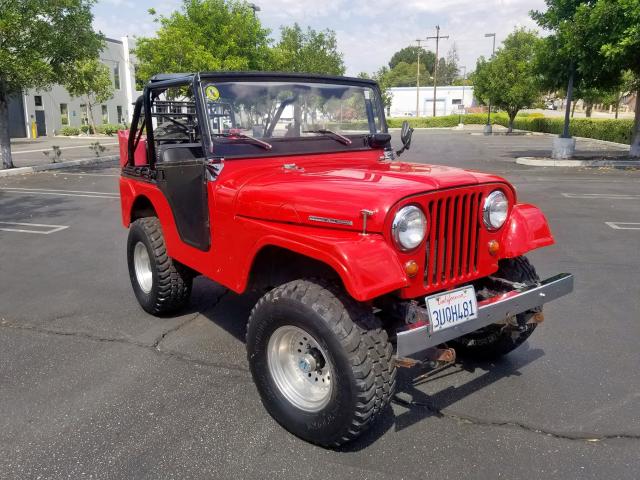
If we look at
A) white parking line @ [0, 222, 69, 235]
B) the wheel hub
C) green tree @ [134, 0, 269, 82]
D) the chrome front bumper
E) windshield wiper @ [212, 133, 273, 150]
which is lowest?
white parking line @ [0, 222, 69, 235]

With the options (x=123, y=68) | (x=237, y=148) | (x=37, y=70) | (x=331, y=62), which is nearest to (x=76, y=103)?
(x=123, y=68)

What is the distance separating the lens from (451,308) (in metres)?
2.69

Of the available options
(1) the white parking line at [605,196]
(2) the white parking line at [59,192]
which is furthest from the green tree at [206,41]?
(1) the white parking line at [605,196]

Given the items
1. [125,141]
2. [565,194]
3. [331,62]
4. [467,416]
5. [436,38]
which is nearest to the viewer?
[467,416]

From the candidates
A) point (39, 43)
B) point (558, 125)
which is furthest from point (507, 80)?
point (39, 43)

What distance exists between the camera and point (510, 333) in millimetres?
3574

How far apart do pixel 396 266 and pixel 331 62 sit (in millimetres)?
33120

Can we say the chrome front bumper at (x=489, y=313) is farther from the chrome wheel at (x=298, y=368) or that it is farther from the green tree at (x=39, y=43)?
the green tree at (x=39, y=43)

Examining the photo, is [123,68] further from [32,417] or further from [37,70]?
[32,417]

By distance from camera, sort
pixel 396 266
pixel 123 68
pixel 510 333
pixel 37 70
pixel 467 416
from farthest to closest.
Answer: pixel 123 68 → pixel 37 70 → pixel 510 333 → pixel 467 416 → pixel 396 266

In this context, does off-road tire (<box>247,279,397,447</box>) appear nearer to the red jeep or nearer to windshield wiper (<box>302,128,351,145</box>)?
the red jeep

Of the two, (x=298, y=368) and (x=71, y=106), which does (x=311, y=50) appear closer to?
(x=71, y=106)

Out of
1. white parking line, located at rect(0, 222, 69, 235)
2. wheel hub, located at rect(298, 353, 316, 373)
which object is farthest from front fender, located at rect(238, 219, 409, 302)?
white parking line, located at rect(0, 222, 69, 235)

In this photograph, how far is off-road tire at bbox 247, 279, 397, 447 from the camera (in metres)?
2.53
